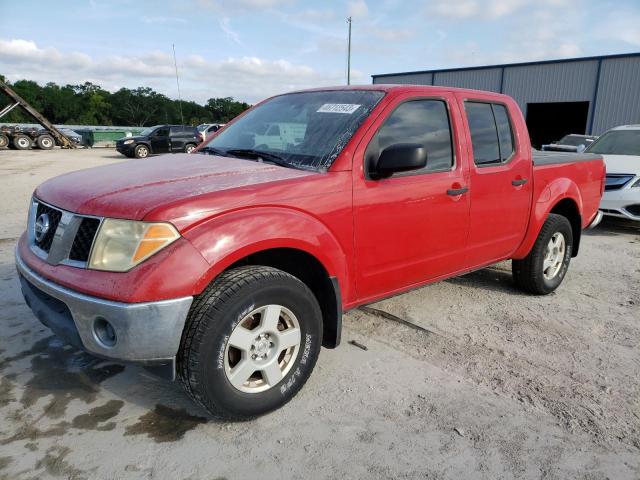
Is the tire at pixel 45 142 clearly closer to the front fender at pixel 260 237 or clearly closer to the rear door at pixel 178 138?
the rear door at pixel 178 138

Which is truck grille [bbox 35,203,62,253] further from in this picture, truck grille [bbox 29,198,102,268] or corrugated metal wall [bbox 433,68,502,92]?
corrugated metal wall [bbox 433,68,502,92]

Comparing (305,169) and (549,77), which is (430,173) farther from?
(549,77)

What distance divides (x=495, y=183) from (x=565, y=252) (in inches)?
60.3

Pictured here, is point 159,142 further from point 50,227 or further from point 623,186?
point 50,227

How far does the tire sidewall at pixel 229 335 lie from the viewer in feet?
7.25

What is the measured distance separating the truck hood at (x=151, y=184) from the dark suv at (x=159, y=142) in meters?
20.4

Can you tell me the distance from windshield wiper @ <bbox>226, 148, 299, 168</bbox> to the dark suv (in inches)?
792

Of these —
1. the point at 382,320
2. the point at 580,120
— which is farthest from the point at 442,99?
the point at 580,120

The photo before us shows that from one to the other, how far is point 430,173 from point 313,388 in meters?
1.57

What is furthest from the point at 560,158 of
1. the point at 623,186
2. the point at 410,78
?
the point at 410,78

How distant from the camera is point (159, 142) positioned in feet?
74.4

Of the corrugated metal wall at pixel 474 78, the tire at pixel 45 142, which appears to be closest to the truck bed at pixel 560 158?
the corrugated metal wall at pixel 474 78

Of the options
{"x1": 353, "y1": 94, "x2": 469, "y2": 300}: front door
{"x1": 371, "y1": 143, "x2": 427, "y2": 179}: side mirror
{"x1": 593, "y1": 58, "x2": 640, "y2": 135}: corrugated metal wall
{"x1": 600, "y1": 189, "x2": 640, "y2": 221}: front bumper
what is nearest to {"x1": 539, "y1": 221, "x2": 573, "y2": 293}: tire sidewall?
{"x1": 353, "y1": 94, "x2": 469, "y2": 300}: front door

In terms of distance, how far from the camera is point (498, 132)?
12.5 feet
